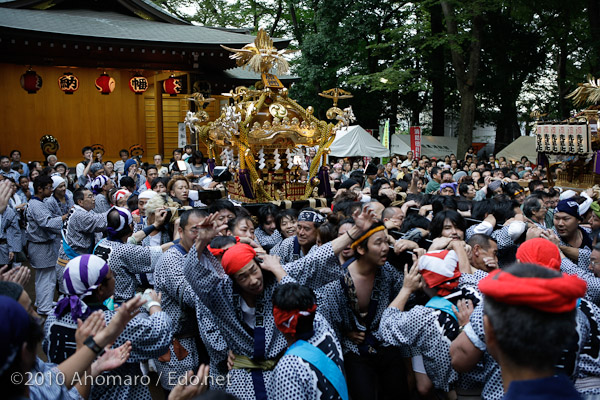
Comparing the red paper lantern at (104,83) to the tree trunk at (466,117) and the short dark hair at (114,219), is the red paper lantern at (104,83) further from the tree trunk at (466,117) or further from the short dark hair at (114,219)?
the tree trunk at (466,117)

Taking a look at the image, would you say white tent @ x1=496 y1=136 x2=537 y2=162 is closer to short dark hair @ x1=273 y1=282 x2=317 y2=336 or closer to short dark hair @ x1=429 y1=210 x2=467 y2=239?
short dark hair @ x1=429 y1=210 x2=467 y2=239

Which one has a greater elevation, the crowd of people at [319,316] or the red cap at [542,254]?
the red cap at [542,254]

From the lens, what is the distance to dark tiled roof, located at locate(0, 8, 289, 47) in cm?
1132

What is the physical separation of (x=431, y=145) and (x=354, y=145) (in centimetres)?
624

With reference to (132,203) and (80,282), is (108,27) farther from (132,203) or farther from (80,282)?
(80,282)

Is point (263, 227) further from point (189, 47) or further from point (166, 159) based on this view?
point (166, 159)

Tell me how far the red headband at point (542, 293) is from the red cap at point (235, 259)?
→ 153cm

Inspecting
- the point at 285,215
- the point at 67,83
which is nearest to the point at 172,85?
the point at 67,83

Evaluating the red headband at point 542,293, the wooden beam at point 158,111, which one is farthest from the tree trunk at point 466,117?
the red headband at point 542,293

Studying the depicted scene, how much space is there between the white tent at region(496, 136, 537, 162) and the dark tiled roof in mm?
12129

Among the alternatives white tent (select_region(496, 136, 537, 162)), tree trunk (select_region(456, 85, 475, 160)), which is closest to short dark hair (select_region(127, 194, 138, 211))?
tree trunk (select_region(456, 85, 475, 160))

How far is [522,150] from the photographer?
2044cm

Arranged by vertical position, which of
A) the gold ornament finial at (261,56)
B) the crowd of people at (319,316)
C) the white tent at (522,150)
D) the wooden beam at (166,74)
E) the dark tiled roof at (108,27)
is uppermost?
the dark tiled roof at (108,27)

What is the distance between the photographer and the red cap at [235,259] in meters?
2.75
